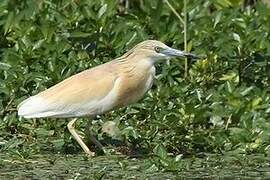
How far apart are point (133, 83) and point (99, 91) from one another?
10.3 inches

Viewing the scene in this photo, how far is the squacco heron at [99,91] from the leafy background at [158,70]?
11.9 inches

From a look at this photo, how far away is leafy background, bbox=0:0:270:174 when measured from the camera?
8555mm

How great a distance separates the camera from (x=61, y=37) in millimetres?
10352

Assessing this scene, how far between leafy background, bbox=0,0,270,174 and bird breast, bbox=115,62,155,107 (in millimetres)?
323

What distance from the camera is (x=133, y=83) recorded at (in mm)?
8375

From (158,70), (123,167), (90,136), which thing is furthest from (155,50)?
(158,70)

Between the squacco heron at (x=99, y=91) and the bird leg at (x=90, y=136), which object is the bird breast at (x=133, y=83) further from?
the bird leg at (x=90, y=136)

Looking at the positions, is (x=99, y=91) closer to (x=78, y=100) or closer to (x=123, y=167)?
(x=78, y=100)

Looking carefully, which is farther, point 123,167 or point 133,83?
point 133,83

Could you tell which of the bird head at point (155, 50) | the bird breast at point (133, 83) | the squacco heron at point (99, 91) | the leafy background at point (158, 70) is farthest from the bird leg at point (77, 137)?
the bird head at point (155, 50)

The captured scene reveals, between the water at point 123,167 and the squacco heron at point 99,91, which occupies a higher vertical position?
the squacco heron at point 99,91

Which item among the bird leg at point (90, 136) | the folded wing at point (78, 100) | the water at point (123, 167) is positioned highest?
the folded wing at point (78, 100)

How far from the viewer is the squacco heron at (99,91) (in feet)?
27.2

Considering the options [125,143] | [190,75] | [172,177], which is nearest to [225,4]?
[190,75]
